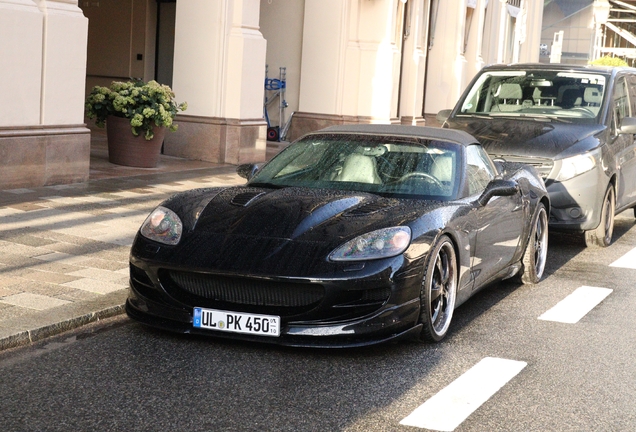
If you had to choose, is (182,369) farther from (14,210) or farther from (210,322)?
(14,210)

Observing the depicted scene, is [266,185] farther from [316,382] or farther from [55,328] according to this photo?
[316,382]

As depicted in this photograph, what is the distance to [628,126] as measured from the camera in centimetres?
1094

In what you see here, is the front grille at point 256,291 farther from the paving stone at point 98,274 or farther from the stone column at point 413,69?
the stone column at point 413,69

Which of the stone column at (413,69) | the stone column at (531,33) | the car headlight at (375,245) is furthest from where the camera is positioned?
the stone column at (531,33)

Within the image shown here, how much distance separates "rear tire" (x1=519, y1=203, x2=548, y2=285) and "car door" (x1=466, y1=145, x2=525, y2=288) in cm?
40

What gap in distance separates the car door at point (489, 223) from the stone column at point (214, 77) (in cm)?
857

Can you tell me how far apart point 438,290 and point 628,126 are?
18.2ft

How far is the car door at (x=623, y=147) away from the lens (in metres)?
11.0

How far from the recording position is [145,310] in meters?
5.91

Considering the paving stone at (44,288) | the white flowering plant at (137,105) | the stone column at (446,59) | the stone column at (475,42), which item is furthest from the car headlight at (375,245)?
the stone column at (475,42)

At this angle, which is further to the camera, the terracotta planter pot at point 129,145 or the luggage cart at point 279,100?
the luggage cart at point 279,100

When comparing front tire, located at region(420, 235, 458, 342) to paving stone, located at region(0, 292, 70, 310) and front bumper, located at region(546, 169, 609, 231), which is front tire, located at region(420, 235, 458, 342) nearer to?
paving stone, located at region(0, 292, 70, 310)

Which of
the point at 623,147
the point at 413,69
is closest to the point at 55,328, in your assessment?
the point at 623,147

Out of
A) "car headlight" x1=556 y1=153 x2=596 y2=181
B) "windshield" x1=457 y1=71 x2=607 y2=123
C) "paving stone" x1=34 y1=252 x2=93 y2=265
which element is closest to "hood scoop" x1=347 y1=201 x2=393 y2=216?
"paving stone" x1=34 y1=252 x2=93 y2=265
